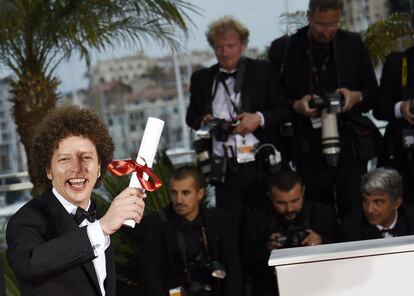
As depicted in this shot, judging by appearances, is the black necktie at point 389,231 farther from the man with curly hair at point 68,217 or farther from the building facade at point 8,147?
the building facade at point 8,147

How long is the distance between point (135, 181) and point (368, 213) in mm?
2926

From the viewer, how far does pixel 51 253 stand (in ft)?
9.07

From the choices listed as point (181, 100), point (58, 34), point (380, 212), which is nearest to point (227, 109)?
point (380, 212)

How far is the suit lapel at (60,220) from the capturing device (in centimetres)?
301

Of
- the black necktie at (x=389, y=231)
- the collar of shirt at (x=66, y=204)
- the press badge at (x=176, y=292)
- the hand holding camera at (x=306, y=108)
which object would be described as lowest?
the press badge at (x=176, y=292)

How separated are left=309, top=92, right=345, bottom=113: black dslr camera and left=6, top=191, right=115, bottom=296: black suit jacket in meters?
2.58

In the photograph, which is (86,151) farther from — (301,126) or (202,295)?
(301,126)

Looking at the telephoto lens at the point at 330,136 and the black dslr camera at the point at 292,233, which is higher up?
the telephoto lens at the point at 330,136

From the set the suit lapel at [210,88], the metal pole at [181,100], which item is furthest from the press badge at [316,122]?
the metal pole at [181,100]

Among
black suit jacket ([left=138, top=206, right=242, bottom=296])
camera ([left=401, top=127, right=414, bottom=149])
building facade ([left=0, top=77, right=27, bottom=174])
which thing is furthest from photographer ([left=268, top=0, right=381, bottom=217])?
building facade ([left=0, top=77, right=27, bottom=174])

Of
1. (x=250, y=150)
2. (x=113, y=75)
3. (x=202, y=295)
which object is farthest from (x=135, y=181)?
(x=113, y=75)

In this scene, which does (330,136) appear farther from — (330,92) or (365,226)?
(365,226)

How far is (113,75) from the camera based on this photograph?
10406 mm

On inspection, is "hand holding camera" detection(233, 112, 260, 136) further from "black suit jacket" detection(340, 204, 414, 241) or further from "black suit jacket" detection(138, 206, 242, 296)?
"black suit jacket" detection(340, 204, 414, 241)
